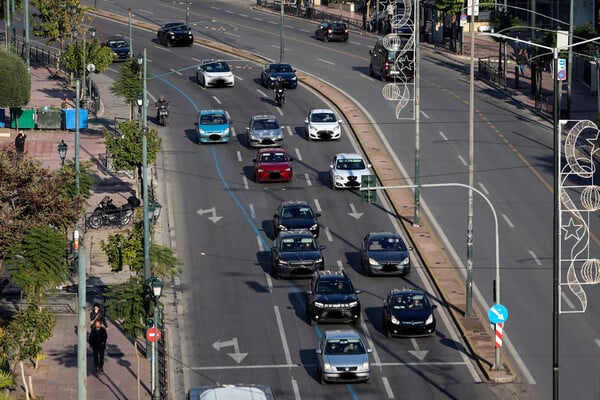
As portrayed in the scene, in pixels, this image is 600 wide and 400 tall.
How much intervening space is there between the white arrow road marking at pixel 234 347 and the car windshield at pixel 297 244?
7.16 meters

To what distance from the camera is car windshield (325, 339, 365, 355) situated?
4662 centimetres

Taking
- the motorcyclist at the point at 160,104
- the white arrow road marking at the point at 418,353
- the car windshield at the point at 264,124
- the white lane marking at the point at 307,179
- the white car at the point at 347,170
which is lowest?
the white arrow road marking at the point at 418,353

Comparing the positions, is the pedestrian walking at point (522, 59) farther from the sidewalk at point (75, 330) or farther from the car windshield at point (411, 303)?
the car windshield at point (411, 303)

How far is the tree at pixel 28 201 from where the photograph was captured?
51.5 metres

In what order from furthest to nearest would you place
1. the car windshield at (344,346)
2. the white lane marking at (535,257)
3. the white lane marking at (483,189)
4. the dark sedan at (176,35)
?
the dark sedan at (176,35) → the white lane marking at (483,189) → the white lane marking at (535,257) → the car windshield at (344,346)

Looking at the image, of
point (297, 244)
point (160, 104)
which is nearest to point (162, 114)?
point (160, 104)

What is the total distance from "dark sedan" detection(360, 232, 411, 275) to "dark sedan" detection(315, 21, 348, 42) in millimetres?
53059

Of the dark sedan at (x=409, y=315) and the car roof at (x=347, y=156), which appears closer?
the dark sedan at (x=409, y=315)

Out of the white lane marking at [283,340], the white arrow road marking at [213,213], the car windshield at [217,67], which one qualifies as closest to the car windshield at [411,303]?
the white lane marking at [283,340]

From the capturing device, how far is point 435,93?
295 ft

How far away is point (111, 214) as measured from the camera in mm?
64438

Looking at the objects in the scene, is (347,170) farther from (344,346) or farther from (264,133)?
(344,346)

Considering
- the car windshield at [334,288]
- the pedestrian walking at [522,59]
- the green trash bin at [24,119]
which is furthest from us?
the pedestrian walking at [522,59]

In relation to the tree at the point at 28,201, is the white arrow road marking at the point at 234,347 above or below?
below
